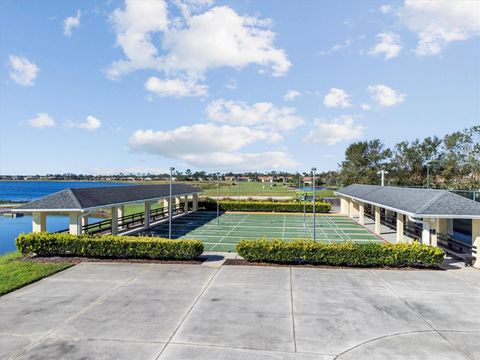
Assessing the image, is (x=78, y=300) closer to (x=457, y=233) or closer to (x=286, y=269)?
(x=286, y=269)

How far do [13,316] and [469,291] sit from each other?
53.5 ft

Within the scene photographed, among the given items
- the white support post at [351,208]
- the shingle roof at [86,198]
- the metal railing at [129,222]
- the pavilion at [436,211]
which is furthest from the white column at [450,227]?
the metal railing at [129,222]

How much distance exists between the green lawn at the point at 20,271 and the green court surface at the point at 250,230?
325 inches

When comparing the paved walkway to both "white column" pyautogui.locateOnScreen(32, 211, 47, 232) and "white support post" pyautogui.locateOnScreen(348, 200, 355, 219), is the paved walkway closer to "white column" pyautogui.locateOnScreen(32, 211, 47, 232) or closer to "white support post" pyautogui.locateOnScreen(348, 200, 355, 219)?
"white column" pyautogui.locateOnScreen(32, 211, 47, 232)

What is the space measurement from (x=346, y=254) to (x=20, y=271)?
15.4m

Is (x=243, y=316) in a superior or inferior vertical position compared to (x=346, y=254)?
inferior

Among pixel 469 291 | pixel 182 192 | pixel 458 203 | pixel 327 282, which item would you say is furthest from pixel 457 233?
pixel 182 192

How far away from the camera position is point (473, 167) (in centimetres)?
4262

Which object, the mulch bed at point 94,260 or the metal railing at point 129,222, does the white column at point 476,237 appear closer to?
the mulch bed at point 94,260

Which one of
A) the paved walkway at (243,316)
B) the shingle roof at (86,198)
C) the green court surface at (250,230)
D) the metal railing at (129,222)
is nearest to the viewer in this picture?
the paved walkway at (243,316)

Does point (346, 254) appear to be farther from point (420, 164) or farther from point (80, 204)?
point (420, 164)

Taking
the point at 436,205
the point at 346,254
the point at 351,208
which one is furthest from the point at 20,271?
the point at 351,208

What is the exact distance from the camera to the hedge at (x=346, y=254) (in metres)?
15.7

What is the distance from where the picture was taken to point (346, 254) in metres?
16.0
